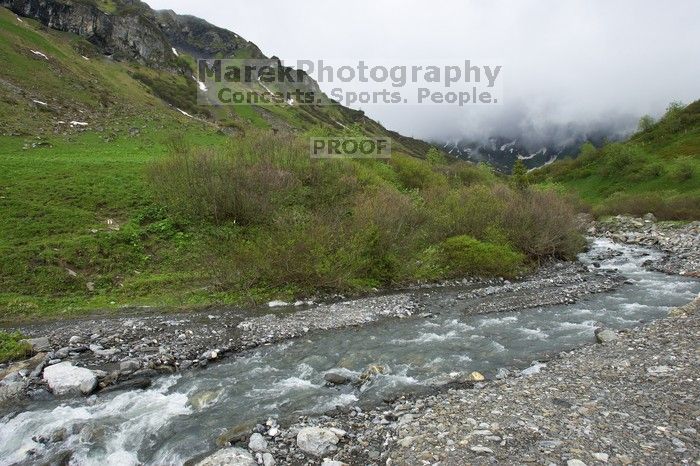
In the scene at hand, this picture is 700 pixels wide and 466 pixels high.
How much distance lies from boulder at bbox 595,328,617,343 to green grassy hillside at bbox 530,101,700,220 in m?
49.4

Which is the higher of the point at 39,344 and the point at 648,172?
the point at 648,172

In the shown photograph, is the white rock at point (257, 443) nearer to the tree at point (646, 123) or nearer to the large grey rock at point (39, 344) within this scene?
the large grey rock at point (39, 344)

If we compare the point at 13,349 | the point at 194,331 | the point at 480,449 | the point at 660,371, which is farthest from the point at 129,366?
the point at 660,371

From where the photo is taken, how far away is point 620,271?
30750mm

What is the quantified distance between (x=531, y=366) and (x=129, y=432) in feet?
40.0

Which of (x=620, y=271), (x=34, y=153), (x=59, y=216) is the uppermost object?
(x=34, y=153)

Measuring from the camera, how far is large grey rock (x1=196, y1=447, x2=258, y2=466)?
8.82 meters

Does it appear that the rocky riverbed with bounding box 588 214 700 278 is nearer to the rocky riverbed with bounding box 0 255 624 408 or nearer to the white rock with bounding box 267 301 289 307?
the rocky riverbed with bounding box 0 255 624 408

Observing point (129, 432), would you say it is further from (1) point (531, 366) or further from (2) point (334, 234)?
(2) point (334, 234)

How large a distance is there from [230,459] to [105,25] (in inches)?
5686

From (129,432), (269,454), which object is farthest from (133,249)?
(269,454)

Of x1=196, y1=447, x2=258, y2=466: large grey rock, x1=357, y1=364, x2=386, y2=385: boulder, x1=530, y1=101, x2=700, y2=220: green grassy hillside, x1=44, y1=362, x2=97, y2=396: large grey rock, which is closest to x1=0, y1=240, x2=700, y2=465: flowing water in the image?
x1=357, y1=364, x2=386, y2=385: boulder

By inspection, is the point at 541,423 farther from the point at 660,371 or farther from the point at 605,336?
the point at 605,336

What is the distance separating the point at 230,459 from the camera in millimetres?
8953
